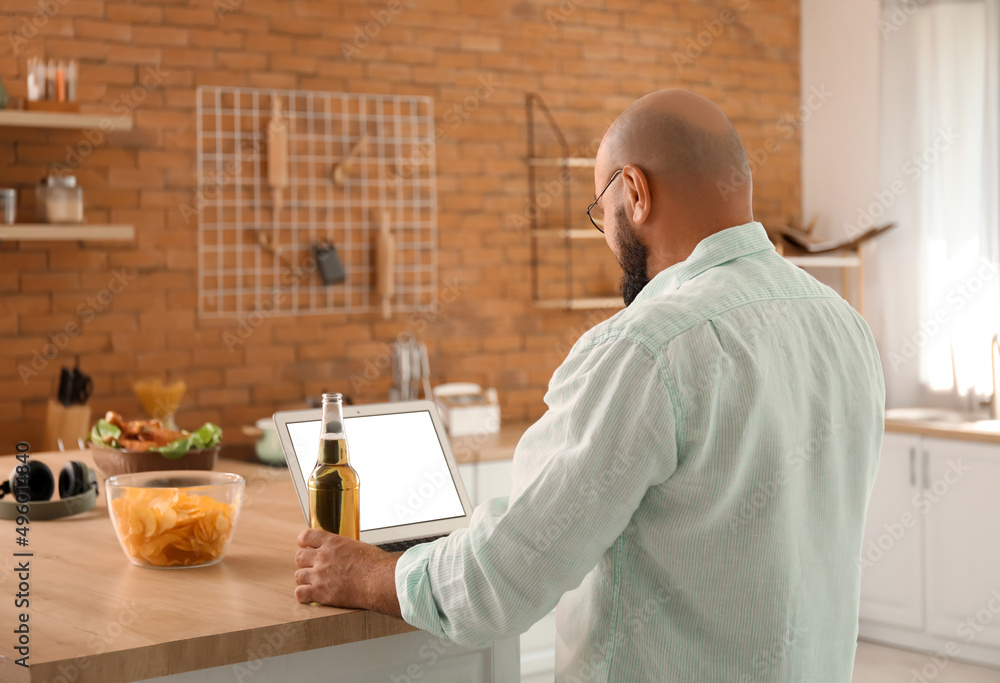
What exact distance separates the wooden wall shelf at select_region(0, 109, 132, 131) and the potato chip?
2.22 m

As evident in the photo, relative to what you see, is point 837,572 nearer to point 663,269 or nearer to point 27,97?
point 663,269

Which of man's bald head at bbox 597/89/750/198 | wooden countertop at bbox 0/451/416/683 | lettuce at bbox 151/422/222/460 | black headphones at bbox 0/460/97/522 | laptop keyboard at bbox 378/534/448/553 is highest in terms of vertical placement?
man's bald head at bbox 597/89/750/198

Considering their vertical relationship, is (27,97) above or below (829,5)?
below

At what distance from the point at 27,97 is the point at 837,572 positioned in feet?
10.6

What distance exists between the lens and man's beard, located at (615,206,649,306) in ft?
4.47

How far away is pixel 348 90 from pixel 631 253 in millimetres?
3003

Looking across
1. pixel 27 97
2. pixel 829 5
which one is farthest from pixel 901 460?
pixel 27 97

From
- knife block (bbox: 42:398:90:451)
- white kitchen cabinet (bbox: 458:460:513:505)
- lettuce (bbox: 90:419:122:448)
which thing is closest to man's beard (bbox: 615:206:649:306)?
lettuce (bbox: 90:419:122:448)

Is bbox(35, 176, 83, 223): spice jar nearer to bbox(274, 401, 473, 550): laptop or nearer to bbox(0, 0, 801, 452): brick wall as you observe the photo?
bbox(0, 0, 801, 452): brick wall

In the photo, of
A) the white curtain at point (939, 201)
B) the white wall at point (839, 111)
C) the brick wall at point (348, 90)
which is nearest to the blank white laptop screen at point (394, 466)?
the brick wall at point (348, 90)

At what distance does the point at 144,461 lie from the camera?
2102mm

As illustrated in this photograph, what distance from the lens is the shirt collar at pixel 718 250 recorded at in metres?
1.30

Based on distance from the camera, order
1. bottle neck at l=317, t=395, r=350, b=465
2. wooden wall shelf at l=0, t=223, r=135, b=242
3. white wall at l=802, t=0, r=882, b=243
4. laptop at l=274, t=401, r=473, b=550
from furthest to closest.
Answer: white wall at l=802, t=0, r=882, b=243 → wooden wall shelf at l=0, t=223, r=135, b=242 → laptop at l=274, t=401, r=473, b=550 → bottle neck at l=317, t=395, r=350, b=465

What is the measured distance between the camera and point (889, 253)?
189 inches
